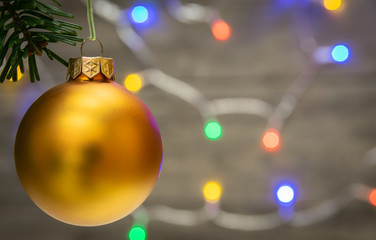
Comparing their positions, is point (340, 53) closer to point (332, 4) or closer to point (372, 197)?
point (332, 4)

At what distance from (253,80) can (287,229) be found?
0.48 metres

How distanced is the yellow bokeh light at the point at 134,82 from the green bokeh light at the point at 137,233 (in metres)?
0.45

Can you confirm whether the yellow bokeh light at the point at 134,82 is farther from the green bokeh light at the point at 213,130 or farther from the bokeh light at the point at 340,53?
the bokeh light at the point at 340,53

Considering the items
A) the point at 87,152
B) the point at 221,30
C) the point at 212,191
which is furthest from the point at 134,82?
the point at 87,152

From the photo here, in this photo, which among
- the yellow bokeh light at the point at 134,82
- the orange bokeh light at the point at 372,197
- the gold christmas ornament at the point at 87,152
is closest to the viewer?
the gold christmas ornament at the point at 87,152

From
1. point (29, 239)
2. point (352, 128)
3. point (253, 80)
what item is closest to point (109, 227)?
point (29, 239)

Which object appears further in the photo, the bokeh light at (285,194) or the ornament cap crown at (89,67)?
the bokeh light at (285,194)

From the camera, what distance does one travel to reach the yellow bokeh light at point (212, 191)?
1291 mm

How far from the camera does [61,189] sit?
1.29ft

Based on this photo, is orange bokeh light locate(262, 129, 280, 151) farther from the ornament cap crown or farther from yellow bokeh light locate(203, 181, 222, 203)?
the ornament cap crown

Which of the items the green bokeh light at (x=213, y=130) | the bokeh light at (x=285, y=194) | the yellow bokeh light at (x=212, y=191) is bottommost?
the yellow bokeh light at (x=212, y=191)

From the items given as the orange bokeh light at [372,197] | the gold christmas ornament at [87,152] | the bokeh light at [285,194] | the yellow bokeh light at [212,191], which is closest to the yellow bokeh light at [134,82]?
the yellow bokeh light at [212,191]

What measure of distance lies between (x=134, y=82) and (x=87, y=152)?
3.17 feet

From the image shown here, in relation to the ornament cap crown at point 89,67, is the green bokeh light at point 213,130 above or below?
above
